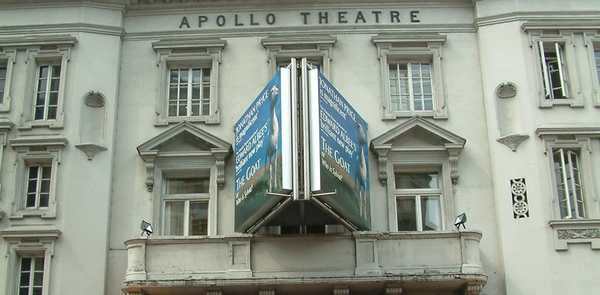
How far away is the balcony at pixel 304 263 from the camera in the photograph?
2062cm

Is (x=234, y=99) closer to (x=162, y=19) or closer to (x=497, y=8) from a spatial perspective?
(x=162, y=19)

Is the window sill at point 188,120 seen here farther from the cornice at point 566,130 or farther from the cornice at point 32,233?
the cornice at point 566,130

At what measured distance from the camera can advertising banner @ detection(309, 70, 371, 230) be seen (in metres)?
19.9

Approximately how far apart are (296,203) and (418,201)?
483cm

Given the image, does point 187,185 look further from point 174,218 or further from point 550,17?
point 550,17

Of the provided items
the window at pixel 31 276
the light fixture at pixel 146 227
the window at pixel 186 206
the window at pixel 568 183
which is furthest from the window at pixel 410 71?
the window at pixel 31 276

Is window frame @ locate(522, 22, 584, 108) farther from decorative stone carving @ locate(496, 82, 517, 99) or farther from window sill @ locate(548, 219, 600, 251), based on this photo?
window sill @ locate(548, 219, 600, 251)

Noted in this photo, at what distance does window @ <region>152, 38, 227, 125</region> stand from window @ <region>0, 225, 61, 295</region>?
4.81 metres

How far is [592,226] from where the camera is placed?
22078 millimetres

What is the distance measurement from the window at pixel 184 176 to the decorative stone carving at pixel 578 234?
369 inches

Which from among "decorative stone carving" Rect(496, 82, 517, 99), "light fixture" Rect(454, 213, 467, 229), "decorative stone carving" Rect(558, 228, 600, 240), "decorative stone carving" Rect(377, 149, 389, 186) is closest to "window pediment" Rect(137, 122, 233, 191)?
"decorative stone carving" Rect(377, 149, 389, 186)

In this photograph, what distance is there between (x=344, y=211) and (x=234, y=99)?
5902 millimetres

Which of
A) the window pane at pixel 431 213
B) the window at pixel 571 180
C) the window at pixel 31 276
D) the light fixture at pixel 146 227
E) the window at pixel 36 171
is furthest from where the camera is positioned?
the window at pixel 36 171

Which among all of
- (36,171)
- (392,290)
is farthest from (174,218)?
(392,290)
